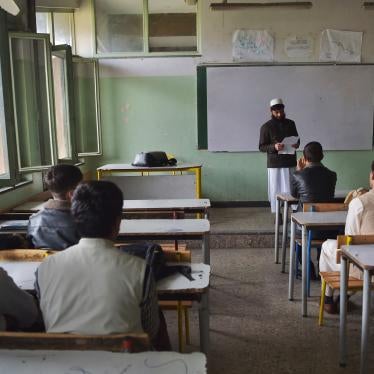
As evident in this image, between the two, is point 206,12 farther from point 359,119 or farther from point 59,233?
point 59,233

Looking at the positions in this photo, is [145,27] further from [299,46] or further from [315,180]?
[315,180]

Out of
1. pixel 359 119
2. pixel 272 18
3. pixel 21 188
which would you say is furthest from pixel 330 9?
pixel 21 188

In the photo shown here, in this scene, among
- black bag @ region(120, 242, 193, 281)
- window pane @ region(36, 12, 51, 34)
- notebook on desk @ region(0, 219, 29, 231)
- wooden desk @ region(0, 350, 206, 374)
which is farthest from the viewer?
window pane @ region(36, 12, 51, 34)

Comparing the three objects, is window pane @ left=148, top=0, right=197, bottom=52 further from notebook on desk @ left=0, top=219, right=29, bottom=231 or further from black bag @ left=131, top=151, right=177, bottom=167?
notebook on desk @ left=0, top=219, right=29, bottom=231

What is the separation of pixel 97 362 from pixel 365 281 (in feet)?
4.63

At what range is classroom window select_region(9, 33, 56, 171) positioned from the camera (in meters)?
4.31

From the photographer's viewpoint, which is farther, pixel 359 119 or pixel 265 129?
pixel 359 119

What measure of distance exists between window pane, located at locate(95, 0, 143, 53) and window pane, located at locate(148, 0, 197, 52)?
175 millimetres

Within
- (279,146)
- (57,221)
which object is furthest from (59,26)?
(57,221)

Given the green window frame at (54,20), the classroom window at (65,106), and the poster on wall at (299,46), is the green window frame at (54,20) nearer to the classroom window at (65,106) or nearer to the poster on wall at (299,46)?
the classroom window at (65,106)

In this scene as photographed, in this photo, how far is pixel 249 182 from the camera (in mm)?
6461

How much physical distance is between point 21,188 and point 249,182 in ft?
10.4

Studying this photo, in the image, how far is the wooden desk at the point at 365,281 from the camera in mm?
2107

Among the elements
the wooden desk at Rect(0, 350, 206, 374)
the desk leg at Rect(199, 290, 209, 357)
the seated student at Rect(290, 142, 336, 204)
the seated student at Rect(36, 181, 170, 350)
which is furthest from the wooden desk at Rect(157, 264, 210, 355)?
the seated student at Rect(290, 142, 336, 204)
